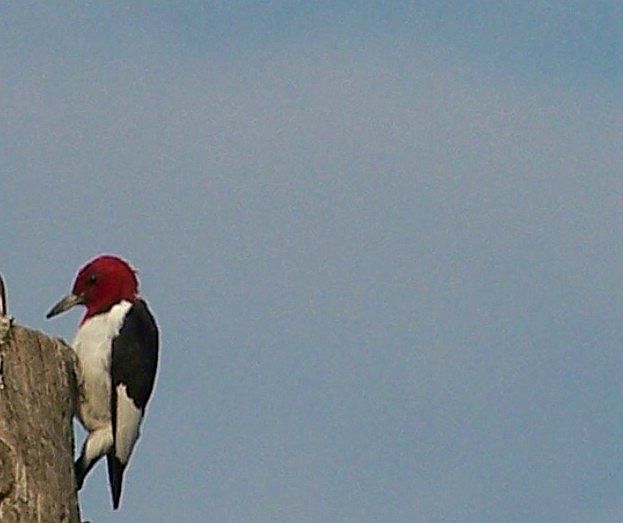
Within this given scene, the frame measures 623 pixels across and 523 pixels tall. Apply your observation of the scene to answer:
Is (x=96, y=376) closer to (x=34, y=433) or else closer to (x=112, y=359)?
(x=112, y=359)

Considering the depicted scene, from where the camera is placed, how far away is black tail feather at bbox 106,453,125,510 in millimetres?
6535

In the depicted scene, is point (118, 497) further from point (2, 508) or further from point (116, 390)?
point (2, 508)

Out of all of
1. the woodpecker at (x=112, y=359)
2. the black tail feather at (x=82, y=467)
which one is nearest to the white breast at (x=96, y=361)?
the woodpecker at (x=112, y=359)

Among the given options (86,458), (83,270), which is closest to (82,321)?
(83,270)

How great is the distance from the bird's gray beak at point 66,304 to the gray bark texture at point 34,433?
1.88 meters

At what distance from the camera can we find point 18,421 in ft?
15.4

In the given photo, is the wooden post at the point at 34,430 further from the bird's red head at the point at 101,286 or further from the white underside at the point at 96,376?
the bird's red head at the point at 101,286

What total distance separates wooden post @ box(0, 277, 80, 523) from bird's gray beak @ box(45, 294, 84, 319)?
186cm

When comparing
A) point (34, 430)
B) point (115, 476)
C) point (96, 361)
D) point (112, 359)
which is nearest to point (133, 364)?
point (112, 359)

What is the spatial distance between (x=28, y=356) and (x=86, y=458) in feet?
5.22

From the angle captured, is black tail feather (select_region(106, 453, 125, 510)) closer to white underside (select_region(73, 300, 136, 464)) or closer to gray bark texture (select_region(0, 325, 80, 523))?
white underside (select_region(73, 300, 136, 464))

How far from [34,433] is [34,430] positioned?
0.02 meters

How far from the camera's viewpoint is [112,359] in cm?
655

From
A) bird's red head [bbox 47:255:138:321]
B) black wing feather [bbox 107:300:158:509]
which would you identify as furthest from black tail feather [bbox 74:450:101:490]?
bird's red head [bbox 47:255:138:321]
